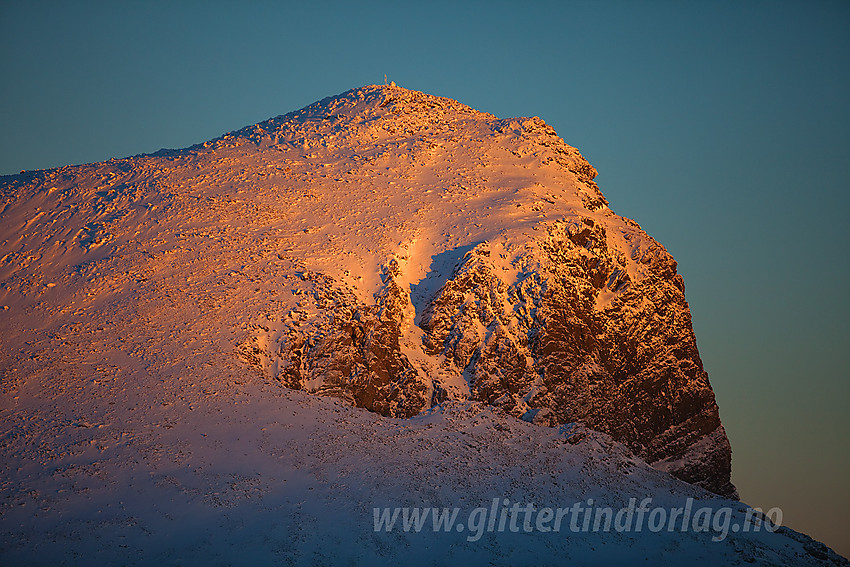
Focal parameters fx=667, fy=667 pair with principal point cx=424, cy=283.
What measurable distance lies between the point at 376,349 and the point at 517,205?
65.8ft

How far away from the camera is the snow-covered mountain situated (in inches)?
1148

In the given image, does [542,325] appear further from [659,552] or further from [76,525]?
[76,525]

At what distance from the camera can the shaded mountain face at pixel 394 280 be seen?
42719 millimetres

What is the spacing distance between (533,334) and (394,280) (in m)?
10.5

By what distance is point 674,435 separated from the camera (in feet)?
159

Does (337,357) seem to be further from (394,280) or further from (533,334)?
(533,334)

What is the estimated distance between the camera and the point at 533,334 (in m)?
46.4

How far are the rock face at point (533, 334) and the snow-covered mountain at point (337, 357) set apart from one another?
17 centimetres

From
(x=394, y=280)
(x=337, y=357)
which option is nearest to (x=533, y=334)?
(x=394, y=280)

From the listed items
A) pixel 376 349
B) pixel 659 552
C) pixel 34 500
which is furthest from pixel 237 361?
pixel 659 552

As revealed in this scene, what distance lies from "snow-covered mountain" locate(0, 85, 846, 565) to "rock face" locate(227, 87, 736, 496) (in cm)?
17

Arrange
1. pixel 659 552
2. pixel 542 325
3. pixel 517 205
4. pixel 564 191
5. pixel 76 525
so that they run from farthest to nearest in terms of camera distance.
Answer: pixel 564 191, pixel 517 205, pixel 542 325, pixel 659 552, pixel 76 525

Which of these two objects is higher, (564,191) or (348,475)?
(564,191)

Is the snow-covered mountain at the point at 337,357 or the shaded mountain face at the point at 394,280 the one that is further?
the shaded mountain face at the point at 394,280
